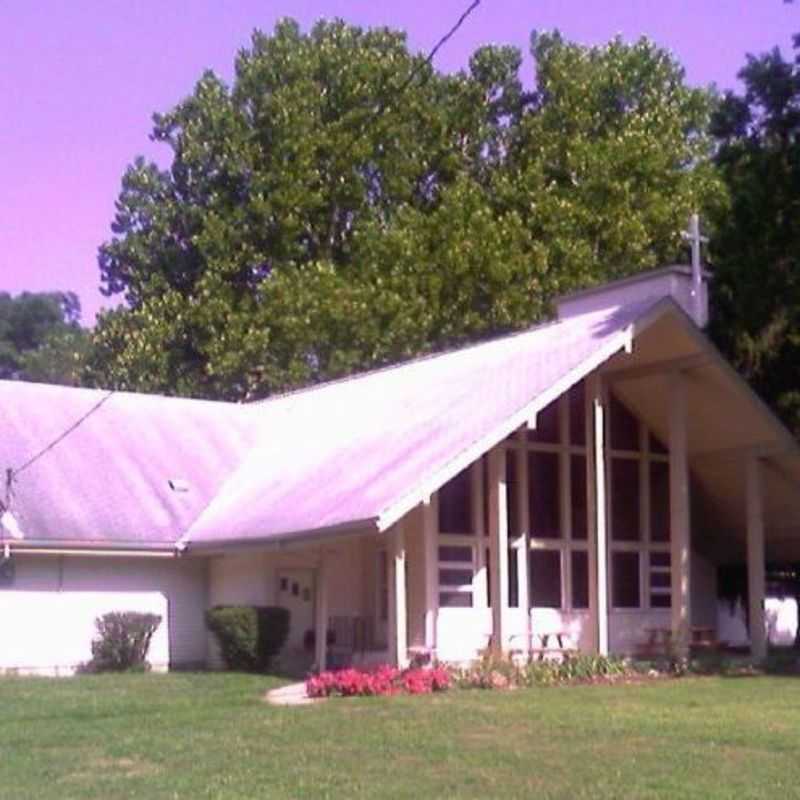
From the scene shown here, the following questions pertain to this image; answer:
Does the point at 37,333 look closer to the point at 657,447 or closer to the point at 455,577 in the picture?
the point at 657,447

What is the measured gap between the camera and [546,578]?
28.0 metres

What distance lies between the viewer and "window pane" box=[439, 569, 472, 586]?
26503 millimetres

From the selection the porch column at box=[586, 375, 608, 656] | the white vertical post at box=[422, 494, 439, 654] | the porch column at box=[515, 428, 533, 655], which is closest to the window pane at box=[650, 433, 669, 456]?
the porch column at box=[586, 375, 608, 656]

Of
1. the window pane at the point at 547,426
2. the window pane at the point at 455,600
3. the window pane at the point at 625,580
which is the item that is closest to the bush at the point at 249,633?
the window pane at the point at 455,600

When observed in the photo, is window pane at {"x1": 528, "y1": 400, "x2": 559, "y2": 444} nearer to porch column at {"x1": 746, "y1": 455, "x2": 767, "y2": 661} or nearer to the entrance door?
porch column at {"x1": 746, "y1": 455, "x2": 767, "y2": 661}

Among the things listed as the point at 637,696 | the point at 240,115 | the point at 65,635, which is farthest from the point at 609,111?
the point at 637,696

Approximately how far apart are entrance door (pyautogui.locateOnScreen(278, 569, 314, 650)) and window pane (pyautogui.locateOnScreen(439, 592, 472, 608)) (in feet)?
10.5

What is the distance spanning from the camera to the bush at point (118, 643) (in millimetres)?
27125

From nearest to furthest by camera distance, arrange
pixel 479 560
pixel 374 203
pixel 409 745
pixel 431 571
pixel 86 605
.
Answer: pixel 409 745, pixel 431 571, pixel 479 560, pixel 86 605, pixel 374 203

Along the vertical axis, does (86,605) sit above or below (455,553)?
below

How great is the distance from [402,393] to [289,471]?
253 centimetres

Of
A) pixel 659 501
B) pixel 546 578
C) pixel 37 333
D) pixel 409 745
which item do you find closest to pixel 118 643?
pixel 546 578

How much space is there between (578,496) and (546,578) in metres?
1.62

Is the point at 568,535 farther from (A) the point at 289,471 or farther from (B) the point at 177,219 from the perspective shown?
(B) the point at 177,219
